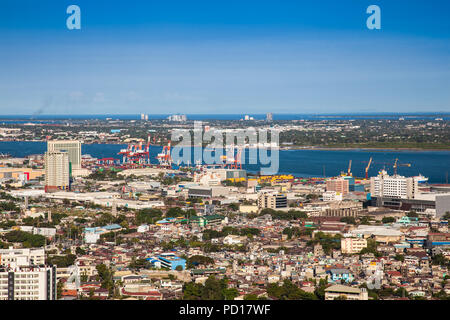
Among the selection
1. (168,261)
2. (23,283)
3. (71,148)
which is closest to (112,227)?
(168,261)

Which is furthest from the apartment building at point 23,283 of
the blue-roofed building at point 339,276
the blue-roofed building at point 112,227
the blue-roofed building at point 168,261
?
the blue-roofed building at point 112,227

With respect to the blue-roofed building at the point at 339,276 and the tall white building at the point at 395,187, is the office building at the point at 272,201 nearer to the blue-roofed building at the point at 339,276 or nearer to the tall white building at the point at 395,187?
the tall white building at the point at 395,187

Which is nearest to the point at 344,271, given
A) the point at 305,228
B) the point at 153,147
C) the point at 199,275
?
the point at 199,275

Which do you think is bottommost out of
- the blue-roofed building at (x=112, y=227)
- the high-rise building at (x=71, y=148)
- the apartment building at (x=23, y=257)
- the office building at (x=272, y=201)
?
the blue-roofed building at (x=112, y=227)

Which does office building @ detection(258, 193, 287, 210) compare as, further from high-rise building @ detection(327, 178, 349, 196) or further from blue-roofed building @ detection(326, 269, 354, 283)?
blue-roofed building @ detection(326, 269, 354, 283)

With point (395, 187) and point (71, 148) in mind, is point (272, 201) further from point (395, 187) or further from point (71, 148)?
point (71, 148)

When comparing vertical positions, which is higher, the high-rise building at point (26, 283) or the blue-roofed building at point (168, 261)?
the high-rise building at point (26, 283)

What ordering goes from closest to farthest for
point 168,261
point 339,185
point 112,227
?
point 168,261 → point 112,227 → point 339,185

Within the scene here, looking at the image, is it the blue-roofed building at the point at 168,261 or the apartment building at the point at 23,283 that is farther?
the blue-roofed building at the point at 168,261
